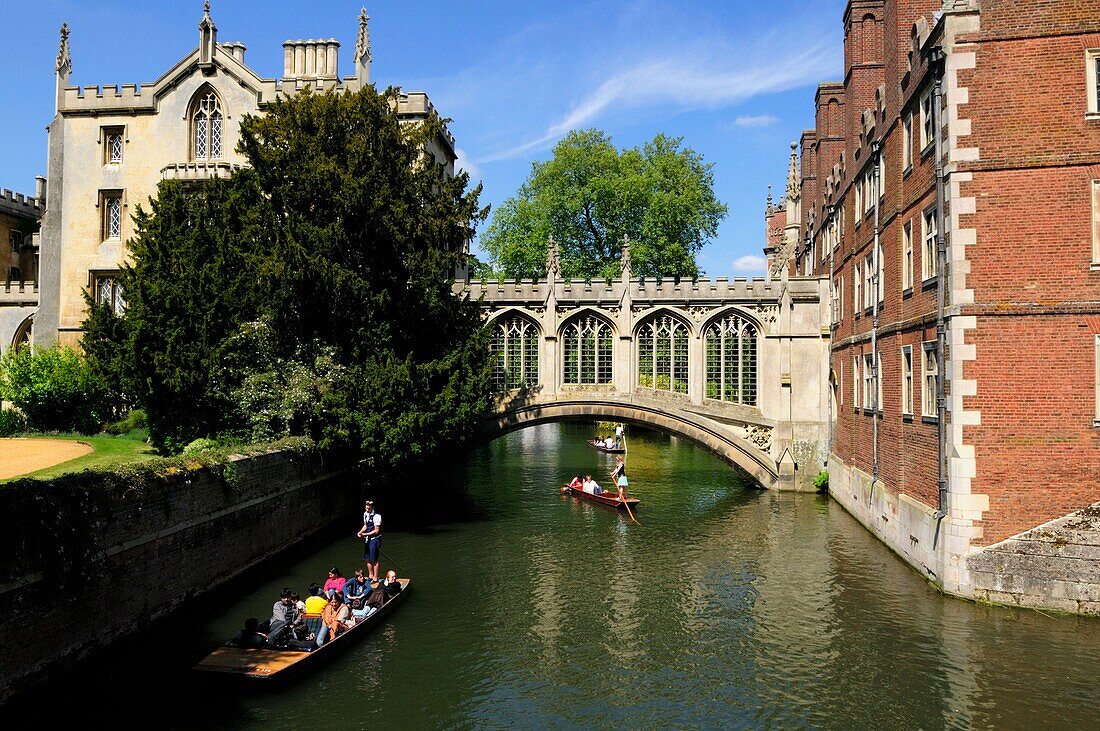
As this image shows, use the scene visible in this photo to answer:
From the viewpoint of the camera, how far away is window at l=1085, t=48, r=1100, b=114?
607 inches

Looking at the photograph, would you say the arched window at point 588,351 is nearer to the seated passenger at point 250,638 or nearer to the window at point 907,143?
the window at point 907,143

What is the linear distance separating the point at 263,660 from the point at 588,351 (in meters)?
20.7

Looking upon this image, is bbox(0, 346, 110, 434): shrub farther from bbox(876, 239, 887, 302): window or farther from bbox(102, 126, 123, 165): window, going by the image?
bbox(876, 239, 887, 302): window

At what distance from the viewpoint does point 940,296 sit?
16.3 m

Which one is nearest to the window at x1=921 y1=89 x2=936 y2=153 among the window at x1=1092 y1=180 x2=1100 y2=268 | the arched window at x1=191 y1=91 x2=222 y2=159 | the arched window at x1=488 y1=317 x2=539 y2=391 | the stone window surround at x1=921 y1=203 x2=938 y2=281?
the stone window surround at x1=921 y1=203 x2=938 y2=281

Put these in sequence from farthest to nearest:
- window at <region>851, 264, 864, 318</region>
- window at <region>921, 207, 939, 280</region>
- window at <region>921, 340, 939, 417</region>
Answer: window at <region>851, 264, 864, 318</region> < window at <region>921, 207, 939, 280</region> < window at <region>921, 340, 939, 417</region>

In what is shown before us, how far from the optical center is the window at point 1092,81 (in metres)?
15.4

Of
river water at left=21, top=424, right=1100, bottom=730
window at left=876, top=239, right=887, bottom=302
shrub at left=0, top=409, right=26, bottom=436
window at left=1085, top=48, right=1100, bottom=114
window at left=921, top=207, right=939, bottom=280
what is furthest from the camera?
shrub at left=0, top=409, right=26, bottom=436

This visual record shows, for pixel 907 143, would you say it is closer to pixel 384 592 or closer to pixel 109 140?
pixel 384 592

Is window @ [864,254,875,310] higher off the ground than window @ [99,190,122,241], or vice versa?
window @ [99,190,122,241]

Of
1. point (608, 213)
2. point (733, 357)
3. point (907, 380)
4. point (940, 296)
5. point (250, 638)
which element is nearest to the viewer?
point (250, 638)

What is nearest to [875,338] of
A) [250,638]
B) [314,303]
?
[314,303]

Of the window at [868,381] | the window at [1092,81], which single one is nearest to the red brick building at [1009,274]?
the window at [1092,81]

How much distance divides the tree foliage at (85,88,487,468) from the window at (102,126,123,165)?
1195 cm
